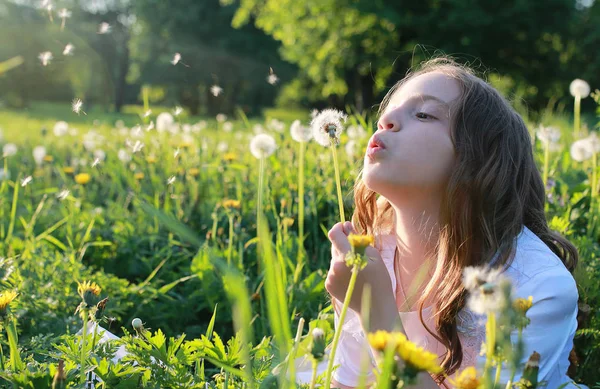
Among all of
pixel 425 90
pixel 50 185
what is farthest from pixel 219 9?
pixel 425 90

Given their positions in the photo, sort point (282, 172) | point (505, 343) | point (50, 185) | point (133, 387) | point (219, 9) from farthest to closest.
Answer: point (219, 9), point (50, 185), point (282, 172), point (133, 387), point (505, 343)

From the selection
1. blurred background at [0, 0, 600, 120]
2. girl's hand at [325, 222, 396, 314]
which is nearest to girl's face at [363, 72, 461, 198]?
girl's hand at [325, 222, 396, 314]

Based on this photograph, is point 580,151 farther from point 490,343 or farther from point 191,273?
point 490,343

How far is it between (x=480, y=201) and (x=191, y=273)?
3.73 ft

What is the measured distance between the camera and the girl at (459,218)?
4.34 feet

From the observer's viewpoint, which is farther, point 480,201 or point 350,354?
point 350,354

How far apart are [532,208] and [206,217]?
4.92 feet

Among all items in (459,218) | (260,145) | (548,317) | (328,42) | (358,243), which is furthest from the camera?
(328,42)

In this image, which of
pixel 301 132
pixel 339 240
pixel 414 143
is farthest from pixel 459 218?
pixel 301 132

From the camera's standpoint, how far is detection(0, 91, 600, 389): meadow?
108 cm

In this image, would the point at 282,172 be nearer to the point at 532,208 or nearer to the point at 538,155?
the point at 538,155

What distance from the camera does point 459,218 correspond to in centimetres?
144

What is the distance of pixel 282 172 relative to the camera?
2.92 meters

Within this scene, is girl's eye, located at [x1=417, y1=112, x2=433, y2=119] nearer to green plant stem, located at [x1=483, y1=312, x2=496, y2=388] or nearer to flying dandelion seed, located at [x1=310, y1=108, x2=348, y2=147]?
flying dandelion seed, located at [x1=310, y1=108, x2=348, y2=147]
